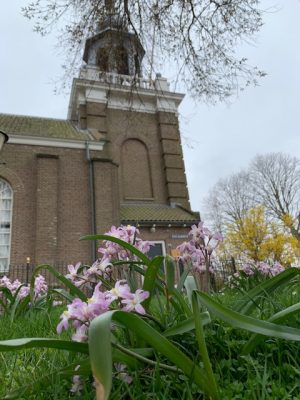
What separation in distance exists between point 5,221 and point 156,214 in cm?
762

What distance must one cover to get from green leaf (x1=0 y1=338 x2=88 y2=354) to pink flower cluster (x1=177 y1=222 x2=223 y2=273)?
52.2 inches

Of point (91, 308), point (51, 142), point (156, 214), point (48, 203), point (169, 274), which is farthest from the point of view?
point (156, 214)

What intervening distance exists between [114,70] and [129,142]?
15285 millimetres

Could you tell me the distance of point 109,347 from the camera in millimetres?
997

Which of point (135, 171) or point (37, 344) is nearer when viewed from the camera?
point (37, 344)

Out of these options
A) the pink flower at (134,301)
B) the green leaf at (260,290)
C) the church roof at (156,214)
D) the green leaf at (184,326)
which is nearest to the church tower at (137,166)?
the church roof at (156,214)

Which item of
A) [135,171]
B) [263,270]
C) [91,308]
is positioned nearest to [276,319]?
[91,308]

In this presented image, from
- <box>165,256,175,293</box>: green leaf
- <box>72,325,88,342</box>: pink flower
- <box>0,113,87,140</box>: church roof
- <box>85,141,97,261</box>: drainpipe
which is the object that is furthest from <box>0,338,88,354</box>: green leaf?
<box>0,113,87,140</box>: church roof

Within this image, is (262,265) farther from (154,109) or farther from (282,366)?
(154,109)

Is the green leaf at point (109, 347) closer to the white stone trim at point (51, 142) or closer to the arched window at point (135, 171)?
the white stone trim at point (51, 142)

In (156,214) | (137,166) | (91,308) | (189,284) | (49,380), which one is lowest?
(49,380)

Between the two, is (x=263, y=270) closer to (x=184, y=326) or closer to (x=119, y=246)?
(x=119, y=246)

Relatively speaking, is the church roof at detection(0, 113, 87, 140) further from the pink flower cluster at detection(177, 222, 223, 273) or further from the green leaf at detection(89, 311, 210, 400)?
the green leaf at detection(89, 311, 210, 400)

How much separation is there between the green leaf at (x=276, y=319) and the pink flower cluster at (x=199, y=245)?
2.95 feet
